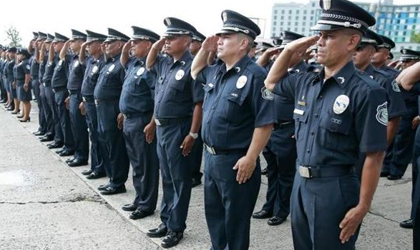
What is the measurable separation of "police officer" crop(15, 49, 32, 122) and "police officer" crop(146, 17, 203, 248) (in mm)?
7470

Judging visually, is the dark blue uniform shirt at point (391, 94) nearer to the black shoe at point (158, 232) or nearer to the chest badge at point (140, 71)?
the chest badge at point (140, 71)

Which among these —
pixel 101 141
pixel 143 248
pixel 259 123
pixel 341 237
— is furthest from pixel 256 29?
pixel 101 141

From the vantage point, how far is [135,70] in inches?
170

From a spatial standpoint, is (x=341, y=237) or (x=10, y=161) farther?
(x=10, y=161)

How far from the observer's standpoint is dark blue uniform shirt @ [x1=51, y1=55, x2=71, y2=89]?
6.95m

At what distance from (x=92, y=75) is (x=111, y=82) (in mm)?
678

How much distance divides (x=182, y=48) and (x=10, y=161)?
426cm

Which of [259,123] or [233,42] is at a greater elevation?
[233,42]

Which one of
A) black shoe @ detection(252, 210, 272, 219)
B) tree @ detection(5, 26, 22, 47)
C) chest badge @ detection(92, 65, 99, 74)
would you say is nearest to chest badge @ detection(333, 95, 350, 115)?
black shoe @ detection(252, 210, 272, 219)

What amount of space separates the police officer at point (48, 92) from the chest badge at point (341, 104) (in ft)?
20.9

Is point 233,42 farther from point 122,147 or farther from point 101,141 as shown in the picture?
point 101,141

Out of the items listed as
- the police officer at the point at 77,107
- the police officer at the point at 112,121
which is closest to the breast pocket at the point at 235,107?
the police officer at the point at 112,121

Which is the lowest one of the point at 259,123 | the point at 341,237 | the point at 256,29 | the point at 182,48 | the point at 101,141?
the point at 101,141

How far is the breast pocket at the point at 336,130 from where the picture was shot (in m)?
2.12
